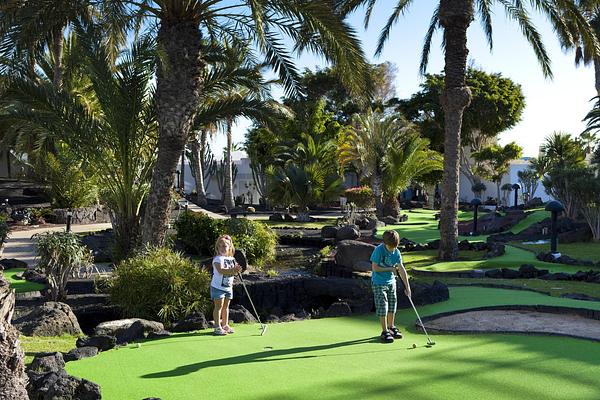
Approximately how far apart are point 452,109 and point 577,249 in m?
5.36

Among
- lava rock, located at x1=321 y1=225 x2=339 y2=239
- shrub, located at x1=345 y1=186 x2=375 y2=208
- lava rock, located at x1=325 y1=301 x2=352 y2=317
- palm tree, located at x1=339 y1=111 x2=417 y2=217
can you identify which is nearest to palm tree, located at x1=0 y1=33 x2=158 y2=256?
lava rock, located at x1=325 y1=301 x2=352 y2=317

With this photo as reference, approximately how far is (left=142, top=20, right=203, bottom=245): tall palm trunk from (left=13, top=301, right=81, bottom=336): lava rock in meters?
3.56

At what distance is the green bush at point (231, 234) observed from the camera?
597 inches

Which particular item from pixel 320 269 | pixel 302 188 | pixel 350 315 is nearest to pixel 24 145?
pixel 302 188

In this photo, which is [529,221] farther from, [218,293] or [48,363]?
[48,363]

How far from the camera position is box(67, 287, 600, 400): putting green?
16.2 ft

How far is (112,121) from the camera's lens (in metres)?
13.2

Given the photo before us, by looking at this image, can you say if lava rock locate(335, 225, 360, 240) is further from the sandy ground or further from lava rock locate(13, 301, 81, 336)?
lava rock locate(13, 301, 81, 336)

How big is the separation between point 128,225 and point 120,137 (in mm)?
1894

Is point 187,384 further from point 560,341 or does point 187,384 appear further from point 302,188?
point 302,188

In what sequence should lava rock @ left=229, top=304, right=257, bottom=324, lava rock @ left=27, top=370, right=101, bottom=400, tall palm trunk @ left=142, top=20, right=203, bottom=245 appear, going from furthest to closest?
1. tall palm trunk @ left=142, top=20, right=203, bottom=245
2. lava rock @ left=229, top=304, right=257, bottom=324
3. lava rock @ left=27, top=370, right=101, bottom=400

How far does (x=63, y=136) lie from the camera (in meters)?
13.4

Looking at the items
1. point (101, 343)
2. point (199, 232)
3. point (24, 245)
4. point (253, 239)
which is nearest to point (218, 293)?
point (101, 343)

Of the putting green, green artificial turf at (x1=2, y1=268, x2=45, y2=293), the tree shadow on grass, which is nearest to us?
the putting green
